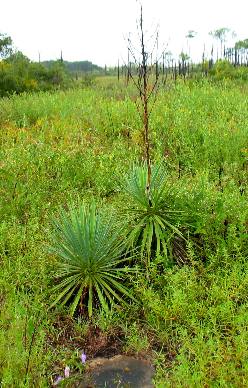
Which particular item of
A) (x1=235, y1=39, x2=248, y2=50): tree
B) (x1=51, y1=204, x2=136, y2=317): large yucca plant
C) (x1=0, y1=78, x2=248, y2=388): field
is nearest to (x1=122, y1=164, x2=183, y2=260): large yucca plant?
(x1=0, y1=78, x2=248, y2=388): field

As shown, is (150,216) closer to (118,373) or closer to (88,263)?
(88,263)

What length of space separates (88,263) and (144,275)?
623 millimetres

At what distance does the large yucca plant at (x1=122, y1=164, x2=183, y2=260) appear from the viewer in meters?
4.45

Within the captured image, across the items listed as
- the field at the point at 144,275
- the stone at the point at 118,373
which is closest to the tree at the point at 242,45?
the field at the point at 144,275

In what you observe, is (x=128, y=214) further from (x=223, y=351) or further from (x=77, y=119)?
→ (x=77, y=119)

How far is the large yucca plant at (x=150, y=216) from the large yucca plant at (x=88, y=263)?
268mm

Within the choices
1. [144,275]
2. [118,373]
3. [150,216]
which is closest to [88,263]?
[144,275]

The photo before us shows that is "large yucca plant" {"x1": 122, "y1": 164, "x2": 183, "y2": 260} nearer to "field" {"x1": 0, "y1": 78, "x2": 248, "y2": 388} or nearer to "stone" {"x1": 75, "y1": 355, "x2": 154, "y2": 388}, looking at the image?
"field" {"x1": 0, "y1": 78, "x2": 248, "y2": 388}

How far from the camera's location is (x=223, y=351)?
333 centimetres

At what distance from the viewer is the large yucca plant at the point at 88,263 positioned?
415 cm

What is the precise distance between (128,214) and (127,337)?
56.7 inches

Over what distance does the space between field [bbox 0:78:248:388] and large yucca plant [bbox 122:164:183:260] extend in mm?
134

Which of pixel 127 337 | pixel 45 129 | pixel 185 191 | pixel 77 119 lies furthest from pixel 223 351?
pixel 77 119

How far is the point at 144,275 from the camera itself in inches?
176
